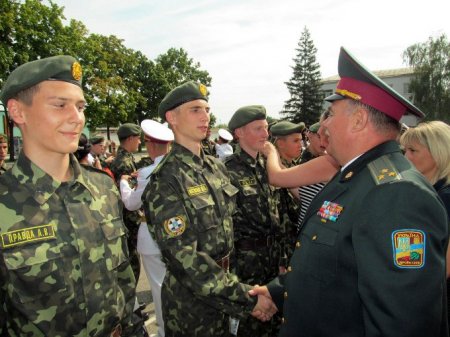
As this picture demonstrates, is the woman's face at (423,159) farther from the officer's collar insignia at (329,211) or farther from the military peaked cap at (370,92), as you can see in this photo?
the officer's collar insignia at (329,211)

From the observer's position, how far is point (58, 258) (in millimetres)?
1900

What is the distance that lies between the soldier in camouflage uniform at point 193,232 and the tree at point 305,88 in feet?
194

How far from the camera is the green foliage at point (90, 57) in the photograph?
88.7ft

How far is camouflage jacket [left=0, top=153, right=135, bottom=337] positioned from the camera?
71.4 inches

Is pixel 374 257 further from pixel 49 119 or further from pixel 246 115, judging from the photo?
pixel 246 115

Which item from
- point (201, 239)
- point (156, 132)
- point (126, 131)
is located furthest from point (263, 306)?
point (126, 131)

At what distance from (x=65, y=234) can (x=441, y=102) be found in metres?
51.8

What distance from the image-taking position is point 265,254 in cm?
374

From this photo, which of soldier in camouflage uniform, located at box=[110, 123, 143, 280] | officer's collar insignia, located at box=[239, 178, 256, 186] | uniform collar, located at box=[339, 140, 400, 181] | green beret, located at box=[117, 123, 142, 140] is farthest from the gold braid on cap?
green beret, located at box=[117, 123, 142, 140]

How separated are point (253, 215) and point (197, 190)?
41.4 inches

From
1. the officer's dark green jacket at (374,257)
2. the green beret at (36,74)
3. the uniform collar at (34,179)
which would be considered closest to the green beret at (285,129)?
the officer's dark green jacket at (374,257)

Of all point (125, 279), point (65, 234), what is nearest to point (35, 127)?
point (65, 234)

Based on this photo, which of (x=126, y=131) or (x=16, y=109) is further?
(x=126, y=131)

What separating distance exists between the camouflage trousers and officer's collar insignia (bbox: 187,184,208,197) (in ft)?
3.52
